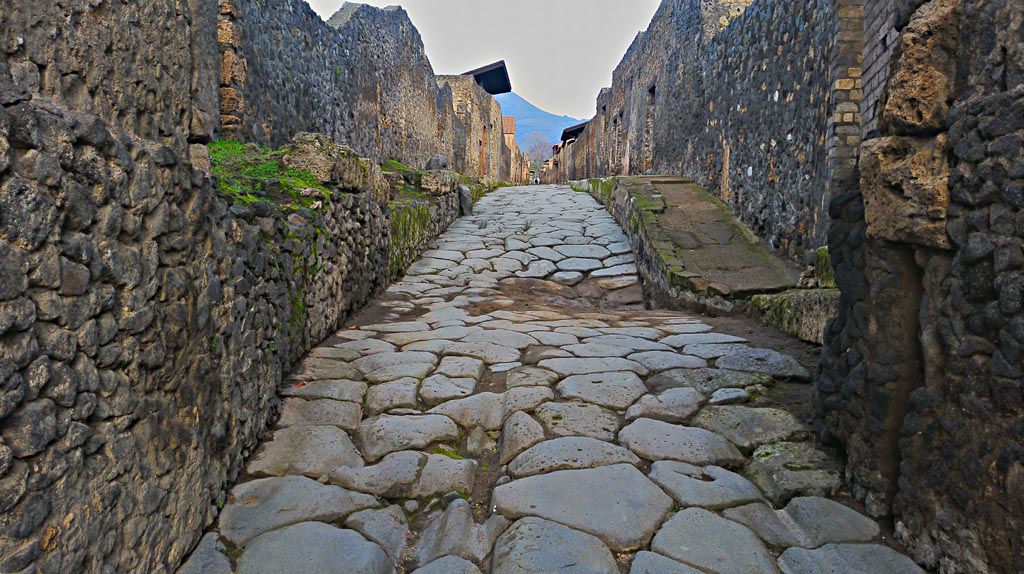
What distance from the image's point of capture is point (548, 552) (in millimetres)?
1919

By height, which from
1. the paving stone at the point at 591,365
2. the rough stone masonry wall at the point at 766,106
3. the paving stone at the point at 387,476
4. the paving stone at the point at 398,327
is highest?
the rough stone masonry wall at the point at 766,106

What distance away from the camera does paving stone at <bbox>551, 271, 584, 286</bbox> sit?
7.18 m

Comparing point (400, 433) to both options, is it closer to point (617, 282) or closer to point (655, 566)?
point (655, 566)

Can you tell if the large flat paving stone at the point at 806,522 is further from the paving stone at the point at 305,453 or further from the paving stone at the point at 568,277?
the paving stone at the point at 568,277

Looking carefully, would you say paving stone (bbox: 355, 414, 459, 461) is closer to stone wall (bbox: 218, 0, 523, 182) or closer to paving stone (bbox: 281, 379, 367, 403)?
paving stone (bbox: 281, 379, 367, 403)

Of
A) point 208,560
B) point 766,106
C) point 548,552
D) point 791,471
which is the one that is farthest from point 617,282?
point 208,560

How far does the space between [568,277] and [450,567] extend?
553cm

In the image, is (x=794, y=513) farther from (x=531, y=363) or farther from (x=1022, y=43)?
(x=531, y=363)

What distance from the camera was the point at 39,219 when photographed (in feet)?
4.36

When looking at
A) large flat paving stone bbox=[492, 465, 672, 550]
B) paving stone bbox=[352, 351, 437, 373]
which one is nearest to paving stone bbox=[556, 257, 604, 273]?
Answer: paving stone bbox=[352, 351, 437, 373]

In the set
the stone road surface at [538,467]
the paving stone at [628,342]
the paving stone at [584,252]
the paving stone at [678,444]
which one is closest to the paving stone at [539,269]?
the paving stone at [584,252]

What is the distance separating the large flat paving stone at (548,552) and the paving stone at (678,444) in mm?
712

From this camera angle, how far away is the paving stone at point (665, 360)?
12.1 feet

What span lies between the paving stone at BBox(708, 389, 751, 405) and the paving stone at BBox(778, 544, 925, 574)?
119 centimetres
